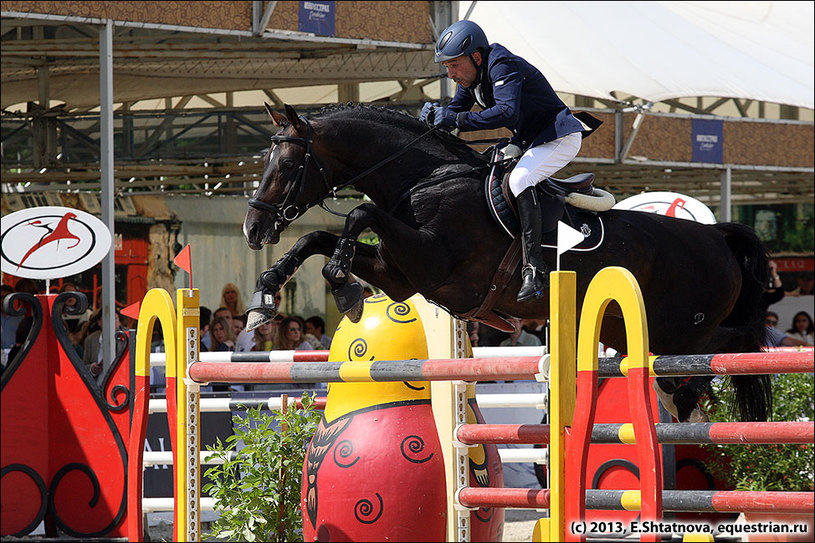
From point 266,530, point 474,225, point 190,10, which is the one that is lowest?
point 266,530

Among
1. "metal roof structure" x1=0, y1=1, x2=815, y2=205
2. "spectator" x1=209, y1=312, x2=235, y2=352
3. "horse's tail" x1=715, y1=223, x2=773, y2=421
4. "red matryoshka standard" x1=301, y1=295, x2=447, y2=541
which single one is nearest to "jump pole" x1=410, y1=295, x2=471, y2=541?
"red matryoshka standard" x1=301, y1=295, x2=447, y2=541

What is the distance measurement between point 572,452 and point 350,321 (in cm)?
Result: 145

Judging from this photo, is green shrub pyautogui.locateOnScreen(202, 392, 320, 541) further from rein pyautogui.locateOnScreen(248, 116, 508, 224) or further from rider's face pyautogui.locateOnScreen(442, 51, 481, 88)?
rider's face pyautogui.locateOnScreen(442, 51, 481, 88)

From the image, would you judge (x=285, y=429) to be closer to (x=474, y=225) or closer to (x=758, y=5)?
(x=474, y=225)

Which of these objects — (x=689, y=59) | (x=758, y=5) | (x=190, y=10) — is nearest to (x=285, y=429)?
(x=190, y=10)

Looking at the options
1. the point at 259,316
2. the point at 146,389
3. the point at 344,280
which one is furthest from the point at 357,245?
the point at 146,389

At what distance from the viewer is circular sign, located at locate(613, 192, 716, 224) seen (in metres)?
5.68

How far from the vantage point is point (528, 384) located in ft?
22.1

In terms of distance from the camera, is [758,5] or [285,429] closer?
[285,429]

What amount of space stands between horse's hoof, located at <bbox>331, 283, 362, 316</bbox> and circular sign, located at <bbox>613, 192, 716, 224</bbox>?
7.69 ft

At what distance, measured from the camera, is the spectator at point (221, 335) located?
757 centimetres

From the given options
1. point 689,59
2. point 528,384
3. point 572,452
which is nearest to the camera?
point 572,452

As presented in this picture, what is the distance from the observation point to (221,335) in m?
7.69

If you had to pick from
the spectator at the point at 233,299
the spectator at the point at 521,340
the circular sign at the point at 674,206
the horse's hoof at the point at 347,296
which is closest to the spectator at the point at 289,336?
the spectator at the point at 521,340
